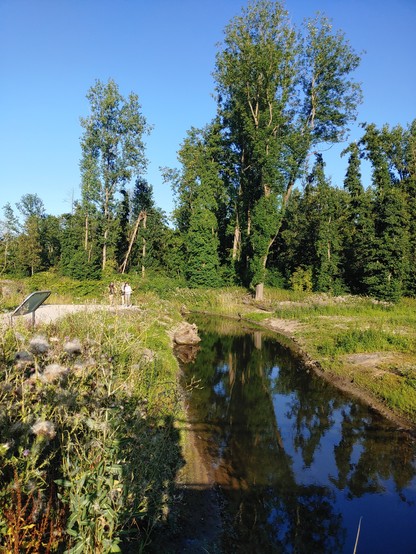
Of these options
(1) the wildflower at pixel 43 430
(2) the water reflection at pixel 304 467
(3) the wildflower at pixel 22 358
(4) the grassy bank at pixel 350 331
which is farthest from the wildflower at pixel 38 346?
(4) the grassy bank at pixel 350 331

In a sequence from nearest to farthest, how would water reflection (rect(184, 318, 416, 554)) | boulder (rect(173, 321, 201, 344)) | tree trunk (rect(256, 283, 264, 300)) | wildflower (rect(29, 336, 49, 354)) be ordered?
wildflower (rect(29, 336, 49, 354)) < water reflection (rect(184, 318, 416, 554)) < boulder (rect(173, 321, 201, 344)) < tree trunk (rect(256, 283, 264, 300))

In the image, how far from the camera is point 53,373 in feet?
11.1

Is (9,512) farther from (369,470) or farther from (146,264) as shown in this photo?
(146,264)

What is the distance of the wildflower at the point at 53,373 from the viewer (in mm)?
3375

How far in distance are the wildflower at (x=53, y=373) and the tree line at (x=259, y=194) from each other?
27.6 m

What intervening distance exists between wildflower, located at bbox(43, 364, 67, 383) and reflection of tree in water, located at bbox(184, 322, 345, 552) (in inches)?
144

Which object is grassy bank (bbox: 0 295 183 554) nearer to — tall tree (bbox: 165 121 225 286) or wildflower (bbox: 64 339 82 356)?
wildflower (bbox: 64 339 82 356)

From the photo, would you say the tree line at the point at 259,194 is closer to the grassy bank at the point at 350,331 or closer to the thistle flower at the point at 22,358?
the grassy bank at the point at 350,331

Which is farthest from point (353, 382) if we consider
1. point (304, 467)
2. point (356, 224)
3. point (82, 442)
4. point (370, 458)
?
point (356, 224)

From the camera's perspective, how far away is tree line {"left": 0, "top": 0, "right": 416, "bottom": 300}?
3106 cm

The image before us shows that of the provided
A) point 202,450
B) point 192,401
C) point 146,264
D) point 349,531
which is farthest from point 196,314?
point 349,531

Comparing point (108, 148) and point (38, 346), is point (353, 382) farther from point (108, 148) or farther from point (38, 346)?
point (108, 148)

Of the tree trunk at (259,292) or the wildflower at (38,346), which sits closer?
the wildflower at (38,346)

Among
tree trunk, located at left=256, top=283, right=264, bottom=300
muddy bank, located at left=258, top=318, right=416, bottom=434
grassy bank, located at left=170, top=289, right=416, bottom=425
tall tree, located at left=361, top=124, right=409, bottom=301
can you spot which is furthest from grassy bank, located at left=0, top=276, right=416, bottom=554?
tree trunk, located at left=256, top=283, right=264, bottom=300
